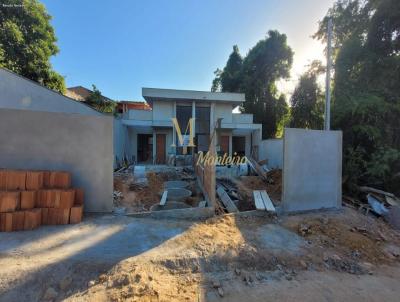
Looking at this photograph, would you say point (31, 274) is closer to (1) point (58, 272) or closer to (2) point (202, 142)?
(1) point (58, 272)

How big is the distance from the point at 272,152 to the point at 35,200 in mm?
10769

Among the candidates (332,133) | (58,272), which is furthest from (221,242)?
(332,133)

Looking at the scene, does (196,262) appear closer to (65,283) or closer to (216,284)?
(216,284)

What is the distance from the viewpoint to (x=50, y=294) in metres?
2.36

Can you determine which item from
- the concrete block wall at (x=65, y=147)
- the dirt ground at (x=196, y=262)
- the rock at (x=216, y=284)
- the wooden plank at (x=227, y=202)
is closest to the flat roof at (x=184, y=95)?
the wooden plank at (x=227, y=202)

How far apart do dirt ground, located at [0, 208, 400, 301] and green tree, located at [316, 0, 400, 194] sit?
12.7 feet

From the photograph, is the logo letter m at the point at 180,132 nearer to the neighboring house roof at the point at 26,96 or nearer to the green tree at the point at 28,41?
the neighboring house roof at the point at 26,96

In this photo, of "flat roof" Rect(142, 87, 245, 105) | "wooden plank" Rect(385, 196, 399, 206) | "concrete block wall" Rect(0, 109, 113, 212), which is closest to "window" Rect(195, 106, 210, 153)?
"flat roof" Rect(142, 87, 245, 105)

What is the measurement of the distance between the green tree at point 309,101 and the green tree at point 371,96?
216cm

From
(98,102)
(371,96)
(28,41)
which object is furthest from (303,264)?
(28,41)

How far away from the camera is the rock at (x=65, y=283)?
2.48 m

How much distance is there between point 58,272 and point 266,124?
19916 mm

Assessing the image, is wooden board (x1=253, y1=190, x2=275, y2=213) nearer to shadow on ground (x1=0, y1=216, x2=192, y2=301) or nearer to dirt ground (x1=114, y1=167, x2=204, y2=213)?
dirt ground (x1=114, y1=167, x2=204, y2=213)

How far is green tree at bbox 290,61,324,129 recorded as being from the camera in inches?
484
